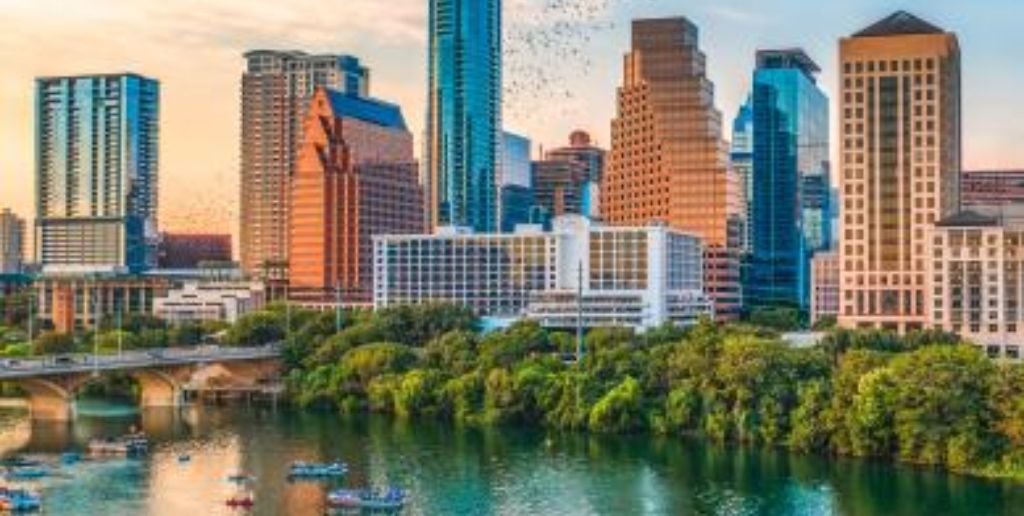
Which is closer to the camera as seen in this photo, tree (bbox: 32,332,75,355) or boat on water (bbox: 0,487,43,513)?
boat on water (bbox: 0,487,43,513)

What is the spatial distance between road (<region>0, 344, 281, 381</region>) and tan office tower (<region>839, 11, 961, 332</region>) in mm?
Result: 58701

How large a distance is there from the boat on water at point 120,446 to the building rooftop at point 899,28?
87119mm

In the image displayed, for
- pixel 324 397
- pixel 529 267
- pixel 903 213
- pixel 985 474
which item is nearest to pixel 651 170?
pixel 529 267

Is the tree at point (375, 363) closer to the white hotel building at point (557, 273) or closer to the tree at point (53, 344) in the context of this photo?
the tree at point (53, 344)

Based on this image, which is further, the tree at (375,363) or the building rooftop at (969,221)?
the building rooftop at (969,221)

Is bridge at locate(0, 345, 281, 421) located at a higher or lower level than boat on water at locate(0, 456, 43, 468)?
higher

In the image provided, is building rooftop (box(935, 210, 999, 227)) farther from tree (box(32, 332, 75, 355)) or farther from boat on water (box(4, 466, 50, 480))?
boat on water (box(4, 466, 50, 480))

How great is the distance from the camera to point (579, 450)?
84.9 metres

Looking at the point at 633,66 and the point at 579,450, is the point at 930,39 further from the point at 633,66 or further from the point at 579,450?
the point at 579,450

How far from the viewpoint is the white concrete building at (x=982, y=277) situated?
124 meters

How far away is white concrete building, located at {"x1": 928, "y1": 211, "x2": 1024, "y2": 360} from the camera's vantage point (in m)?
124

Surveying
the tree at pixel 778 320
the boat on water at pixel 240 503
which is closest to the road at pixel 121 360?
the boat on water at pixel 240 503

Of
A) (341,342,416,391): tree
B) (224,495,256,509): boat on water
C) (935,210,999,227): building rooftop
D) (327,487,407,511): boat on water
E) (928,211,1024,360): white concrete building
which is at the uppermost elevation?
(935,210,999,227): building rooftop

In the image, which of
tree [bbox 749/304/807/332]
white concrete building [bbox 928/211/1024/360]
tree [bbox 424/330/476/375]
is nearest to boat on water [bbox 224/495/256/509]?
tree [bbox 424/330/476/375]
